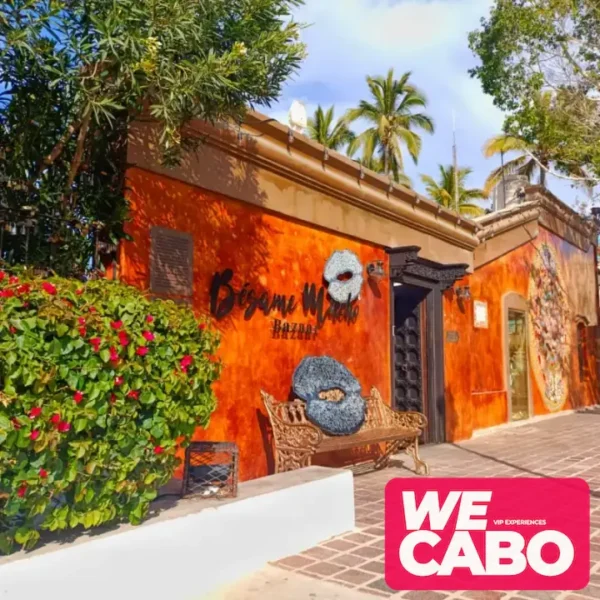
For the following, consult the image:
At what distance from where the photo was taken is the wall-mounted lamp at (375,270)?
27.8 ft

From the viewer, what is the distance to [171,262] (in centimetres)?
564

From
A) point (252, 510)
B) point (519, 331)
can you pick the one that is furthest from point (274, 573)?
point (519, 331)

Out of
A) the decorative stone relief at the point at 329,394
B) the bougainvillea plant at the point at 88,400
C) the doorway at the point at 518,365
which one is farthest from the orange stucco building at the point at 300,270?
the bougainvillea plant at the point at 88,400

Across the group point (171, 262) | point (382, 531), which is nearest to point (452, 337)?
point (382, 531)

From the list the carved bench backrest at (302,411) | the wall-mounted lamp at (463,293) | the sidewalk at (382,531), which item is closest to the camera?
the sidewalk at (382,531)

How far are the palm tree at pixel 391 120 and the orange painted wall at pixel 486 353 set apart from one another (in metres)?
16.7

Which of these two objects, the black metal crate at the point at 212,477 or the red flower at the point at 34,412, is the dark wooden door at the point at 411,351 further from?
the red flower at the point at 34,412

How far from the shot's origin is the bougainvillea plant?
286 cm

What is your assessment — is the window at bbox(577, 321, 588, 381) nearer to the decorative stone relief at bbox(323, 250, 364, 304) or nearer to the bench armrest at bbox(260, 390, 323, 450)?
the decorative stone relief at bbox(323, 250, 364, 304)

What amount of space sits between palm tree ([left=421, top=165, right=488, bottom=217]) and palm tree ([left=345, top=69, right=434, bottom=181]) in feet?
21.0

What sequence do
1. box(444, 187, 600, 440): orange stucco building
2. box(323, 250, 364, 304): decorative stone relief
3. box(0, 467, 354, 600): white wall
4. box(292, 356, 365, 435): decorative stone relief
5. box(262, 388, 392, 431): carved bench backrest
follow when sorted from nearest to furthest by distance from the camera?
box(0, 467, 354, 600): white wall, box(262, 388, 392, 431): carved bench backrest, box(292, 356, 365, 435): decorative stone relief, box(323, 250, 364, 304): decorative stone relief, box(444, 187, 600, 440): orange stucco building

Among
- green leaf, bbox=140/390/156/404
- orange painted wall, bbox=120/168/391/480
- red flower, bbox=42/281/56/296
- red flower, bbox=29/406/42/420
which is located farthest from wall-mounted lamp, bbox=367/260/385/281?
red flower, bbox=29/406/42/420

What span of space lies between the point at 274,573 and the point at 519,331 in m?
10.9

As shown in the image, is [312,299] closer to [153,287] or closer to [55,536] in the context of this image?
[153,287]
